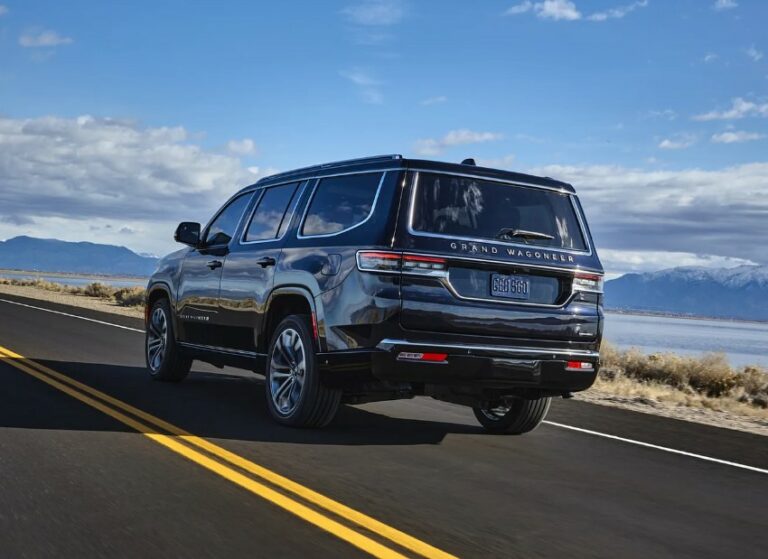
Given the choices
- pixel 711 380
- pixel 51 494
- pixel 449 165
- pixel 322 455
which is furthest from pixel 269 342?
pixel 711 380

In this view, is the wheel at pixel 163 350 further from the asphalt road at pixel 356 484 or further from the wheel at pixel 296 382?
the wheel at pixel 296 382

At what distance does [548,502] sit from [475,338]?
1.60 m

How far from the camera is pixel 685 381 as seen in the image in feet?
56.7

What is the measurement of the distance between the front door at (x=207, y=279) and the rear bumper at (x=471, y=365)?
7.90ft

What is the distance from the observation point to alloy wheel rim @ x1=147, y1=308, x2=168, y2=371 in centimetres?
1058

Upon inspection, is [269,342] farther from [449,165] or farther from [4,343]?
[4,343]

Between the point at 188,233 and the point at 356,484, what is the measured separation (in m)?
4.70

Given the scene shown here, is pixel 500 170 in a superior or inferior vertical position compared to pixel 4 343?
superior

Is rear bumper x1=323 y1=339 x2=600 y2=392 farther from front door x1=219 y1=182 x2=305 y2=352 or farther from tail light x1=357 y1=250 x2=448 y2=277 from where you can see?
front door x1=219 y1=182 x2=305 y2=352

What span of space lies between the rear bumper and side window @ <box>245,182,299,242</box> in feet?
5.68

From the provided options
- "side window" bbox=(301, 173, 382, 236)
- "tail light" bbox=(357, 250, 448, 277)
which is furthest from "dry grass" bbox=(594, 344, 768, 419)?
"tail light" bbox=(357, 250, 448, 277)

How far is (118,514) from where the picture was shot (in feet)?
16.1

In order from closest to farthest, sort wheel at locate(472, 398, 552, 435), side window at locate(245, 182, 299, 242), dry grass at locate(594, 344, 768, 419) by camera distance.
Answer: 1. wheel at locate(472, 398, 552, 435)
2. side window at locate(245, 182, 299, 242)
3. dry grass at locate(594, 344, 768, 419)

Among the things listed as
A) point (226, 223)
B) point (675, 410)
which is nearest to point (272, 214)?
point (226, 223)
